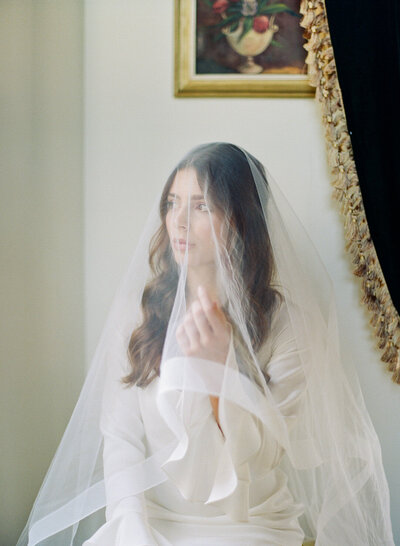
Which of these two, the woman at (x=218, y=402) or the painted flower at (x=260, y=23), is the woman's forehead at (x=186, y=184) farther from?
the painted flower at (x=260, y=23)

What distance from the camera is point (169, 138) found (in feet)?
5.74

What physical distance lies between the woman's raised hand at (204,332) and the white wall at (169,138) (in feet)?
2.00

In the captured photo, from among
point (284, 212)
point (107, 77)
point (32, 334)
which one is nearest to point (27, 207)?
point (32, 334)

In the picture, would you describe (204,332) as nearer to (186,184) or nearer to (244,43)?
(186,184)

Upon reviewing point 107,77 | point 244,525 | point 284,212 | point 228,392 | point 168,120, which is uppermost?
point 107,77

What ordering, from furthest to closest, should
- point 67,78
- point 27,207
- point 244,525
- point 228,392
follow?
point 67,78 → point 27,207 → point 244,525 → point 228,392

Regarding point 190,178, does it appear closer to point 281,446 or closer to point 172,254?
point 172,254

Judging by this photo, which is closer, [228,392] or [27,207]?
[228,392]

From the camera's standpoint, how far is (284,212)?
1.43 metres

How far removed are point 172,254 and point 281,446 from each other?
0.44 m

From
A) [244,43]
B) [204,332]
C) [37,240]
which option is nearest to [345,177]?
[244,43]

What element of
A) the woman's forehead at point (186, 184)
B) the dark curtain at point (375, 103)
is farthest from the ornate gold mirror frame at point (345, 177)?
the woman's forehead at point (186, 184)

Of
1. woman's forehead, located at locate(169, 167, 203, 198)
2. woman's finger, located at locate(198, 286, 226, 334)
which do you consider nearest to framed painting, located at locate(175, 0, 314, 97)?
woman's forehead, located at locate(169, 167, 203, 198)

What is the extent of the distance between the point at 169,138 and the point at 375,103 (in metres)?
0.55
